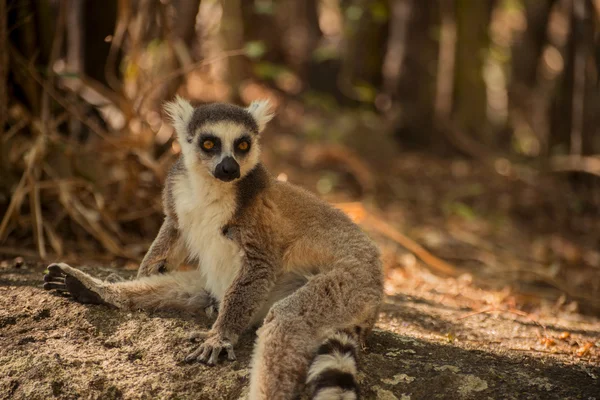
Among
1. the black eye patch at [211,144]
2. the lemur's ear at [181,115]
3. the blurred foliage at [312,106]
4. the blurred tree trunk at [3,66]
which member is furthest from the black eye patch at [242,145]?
the blurred tree trunk at [3,66]

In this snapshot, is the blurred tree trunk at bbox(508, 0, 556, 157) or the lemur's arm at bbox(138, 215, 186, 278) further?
the blurred tree trunk at bbox(508, 0, 556, 157)

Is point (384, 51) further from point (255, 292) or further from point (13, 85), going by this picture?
point (255, 292)

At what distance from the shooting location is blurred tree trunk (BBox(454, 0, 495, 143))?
13375 mm

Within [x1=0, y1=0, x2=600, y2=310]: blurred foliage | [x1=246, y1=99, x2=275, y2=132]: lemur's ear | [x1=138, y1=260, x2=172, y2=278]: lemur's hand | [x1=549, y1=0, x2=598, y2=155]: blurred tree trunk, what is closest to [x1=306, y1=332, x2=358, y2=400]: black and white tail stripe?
[x1=138, y1=260, x2=172, y2=278]: lemur's hand

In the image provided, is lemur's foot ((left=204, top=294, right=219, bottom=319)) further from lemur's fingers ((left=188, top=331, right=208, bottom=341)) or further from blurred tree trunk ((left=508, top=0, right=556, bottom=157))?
blurred tree trunk ((left=508, top=0, right=556, bottom=157))

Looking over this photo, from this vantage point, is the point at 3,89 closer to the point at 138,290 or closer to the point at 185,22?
the point at 185,22

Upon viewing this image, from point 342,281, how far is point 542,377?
137 centimetres

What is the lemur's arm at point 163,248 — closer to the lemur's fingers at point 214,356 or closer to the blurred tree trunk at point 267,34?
the lemur's fingers at point 214,356

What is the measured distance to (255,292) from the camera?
13.3 ft

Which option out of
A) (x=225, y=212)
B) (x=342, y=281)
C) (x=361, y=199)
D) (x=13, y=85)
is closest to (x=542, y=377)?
(x=342, y=281)

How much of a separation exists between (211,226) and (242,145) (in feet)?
2.07

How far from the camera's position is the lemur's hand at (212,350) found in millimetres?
3814

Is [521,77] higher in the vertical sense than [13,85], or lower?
higher

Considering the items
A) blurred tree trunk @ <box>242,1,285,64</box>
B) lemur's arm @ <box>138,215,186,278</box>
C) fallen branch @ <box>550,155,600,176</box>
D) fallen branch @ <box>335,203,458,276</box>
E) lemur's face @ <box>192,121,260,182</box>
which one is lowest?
fallen branch @ <box>335,203,458,276</box>
